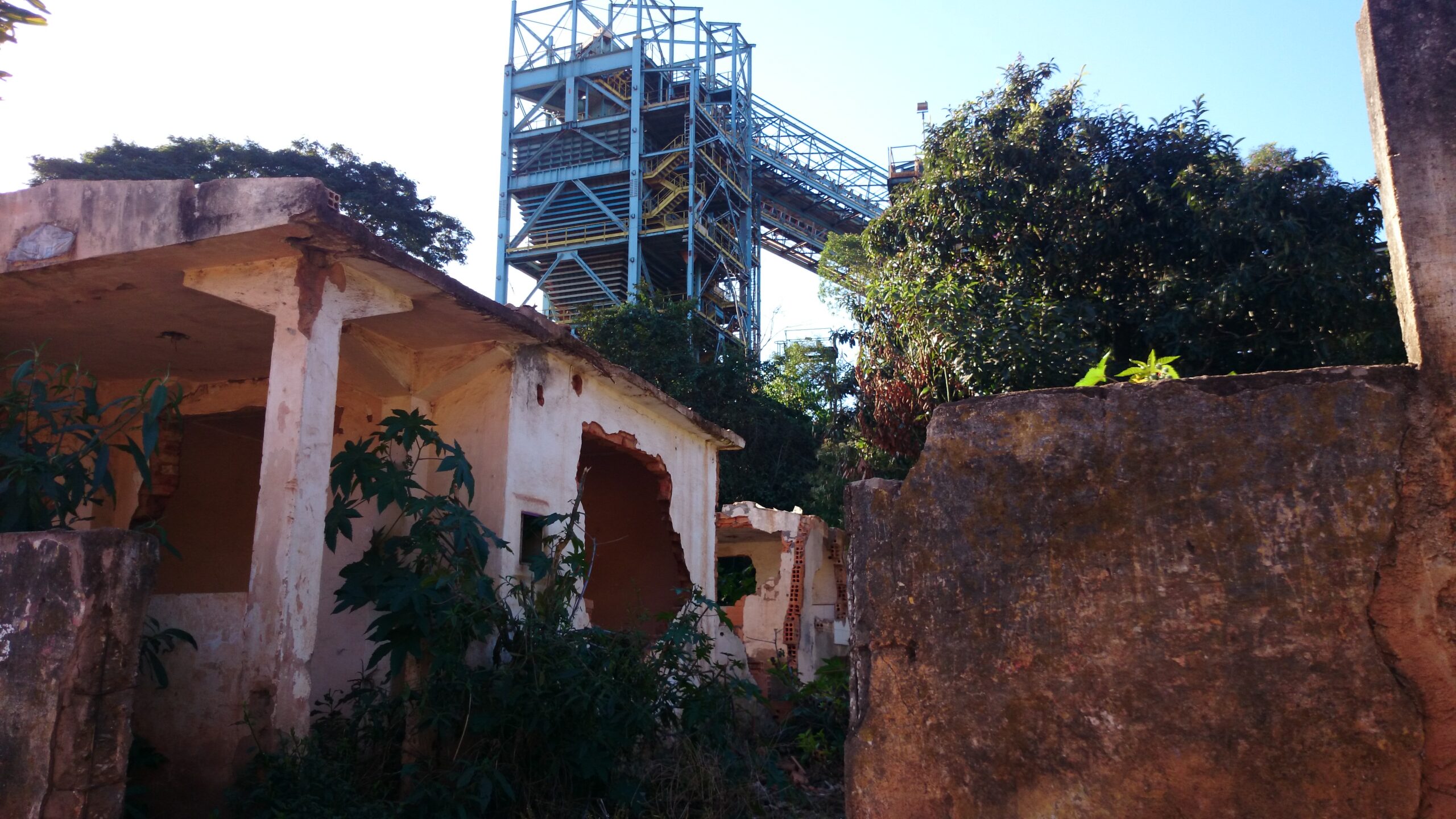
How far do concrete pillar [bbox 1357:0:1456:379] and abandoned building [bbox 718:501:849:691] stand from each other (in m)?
8.91

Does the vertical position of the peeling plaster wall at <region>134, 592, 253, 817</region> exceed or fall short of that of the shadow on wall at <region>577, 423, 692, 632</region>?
it falls short

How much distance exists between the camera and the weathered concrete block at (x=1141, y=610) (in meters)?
2.79

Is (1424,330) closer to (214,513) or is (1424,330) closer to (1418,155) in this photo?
(1418,155)

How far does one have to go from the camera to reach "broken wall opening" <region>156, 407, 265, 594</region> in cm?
851

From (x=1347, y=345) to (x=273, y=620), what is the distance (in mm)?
11079

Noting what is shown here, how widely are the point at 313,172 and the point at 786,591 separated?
1401cm

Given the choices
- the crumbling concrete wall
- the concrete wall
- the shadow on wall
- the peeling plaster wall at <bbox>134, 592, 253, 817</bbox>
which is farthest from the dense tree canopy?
the crumbling concrete wall

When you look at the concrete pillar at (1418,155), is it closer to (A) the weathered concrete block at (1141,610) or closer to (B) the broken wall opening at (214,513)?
(A) the weathered concrete block at (1141,610)

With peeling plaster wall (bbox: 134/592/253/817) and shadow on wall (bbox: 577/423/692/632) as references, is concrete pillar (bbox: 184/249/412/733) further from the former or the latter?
shadow on wall (bbox: 577/423/692/632)

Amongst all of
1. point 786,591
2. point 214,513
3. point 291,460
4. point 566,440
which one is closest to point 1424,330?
point 291,460

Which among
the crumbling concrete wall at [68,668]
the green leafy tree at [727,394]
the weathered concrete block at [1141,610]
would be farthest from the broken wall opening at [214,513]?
the green leafy tree at [727,394]

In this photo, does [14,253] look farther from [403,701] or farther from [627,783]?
[627,783]

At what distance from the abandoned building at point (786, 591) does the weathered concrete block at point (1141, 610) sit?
831 cm

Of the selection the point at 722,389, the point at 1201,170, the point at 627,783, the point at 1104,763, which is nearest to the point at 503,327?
the point at 627,783
